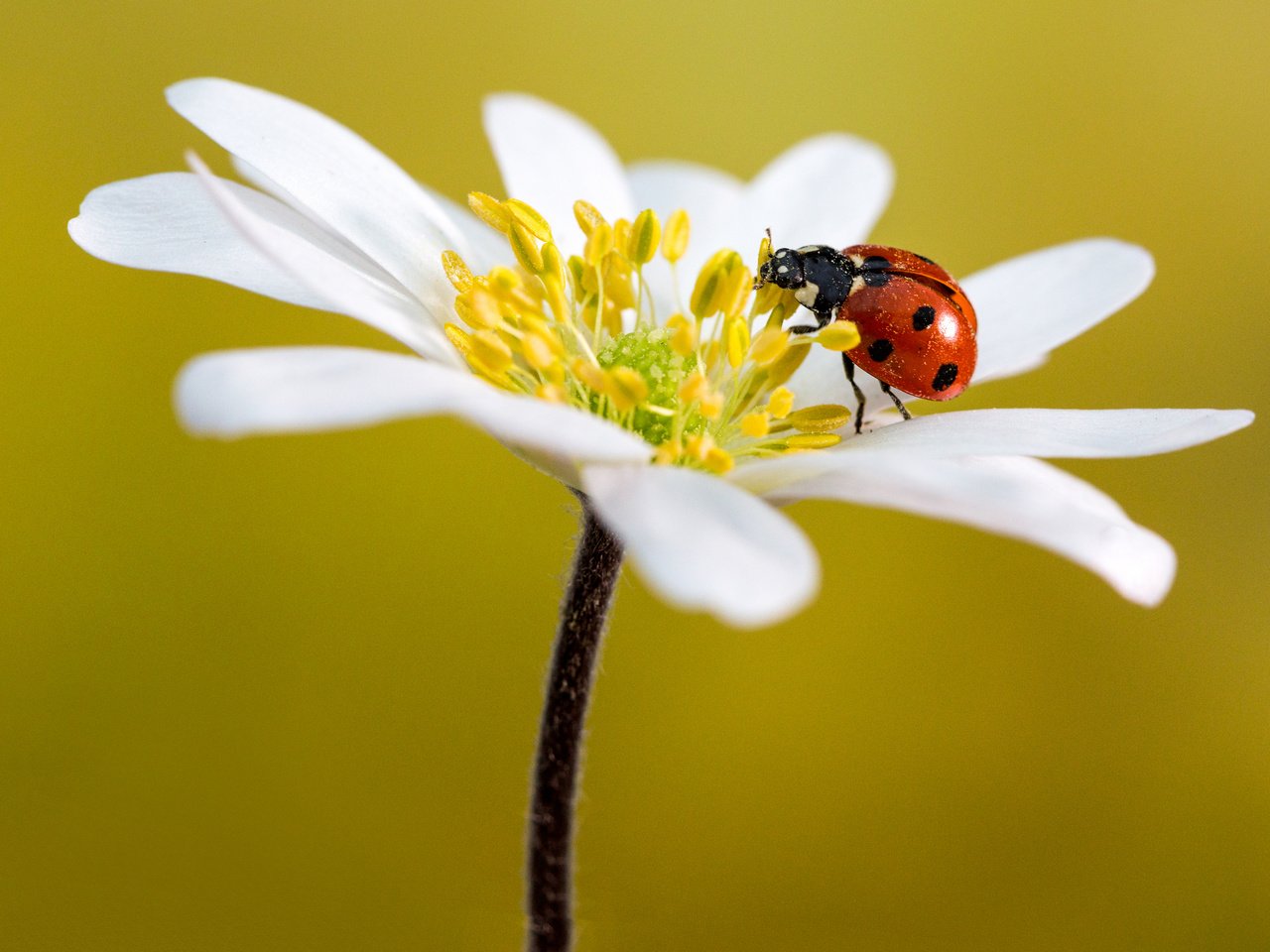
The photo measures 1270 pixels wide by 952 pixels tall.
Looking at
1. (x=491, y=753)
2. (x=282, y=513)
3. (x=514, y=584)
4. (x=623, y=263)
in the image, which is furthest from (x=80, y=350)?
(x=623, y=263)

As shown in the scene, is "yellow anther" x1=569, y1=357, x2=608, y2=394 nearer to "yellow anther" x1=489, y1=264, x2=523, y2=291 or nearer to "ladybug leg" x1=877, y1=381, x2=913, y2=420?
"yellow anther" x1=489, y1=264, x2=523, y2=291

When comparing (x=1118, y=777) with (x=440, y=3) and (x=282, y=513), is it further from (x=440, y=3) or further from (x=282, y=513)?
(x=440, y=3)

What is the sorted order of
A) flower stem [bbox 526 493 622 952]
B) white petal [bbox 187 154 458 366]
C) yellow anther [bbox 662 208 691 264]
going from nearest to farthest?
white petal [bbox 187 154 458 366] → flower stem [bbox 526 493 622 952] → yellow anther [bbox 662 208 691 264]

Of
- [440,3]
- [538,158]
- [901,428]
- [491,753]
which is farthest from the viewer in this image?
[440,3]

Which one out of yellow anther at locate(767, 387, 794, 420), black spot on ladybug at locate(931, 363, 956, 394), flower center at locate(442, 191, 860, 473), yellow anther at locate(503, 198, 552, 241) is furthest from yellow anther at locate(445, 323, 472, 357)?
black spot on ladybug at locate(931, 363, 956, 394)

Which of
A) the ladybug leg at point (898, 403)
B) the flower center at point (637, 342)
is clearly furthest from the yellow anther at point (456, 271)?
the ladybug leg at point (898, 403)

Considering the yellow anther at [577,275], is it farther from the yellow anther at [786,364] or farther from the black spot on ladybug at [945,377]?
the black spot on ladybug at [945,377]

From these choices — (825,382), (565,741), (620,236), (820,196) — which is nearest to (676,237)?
(620,236)
